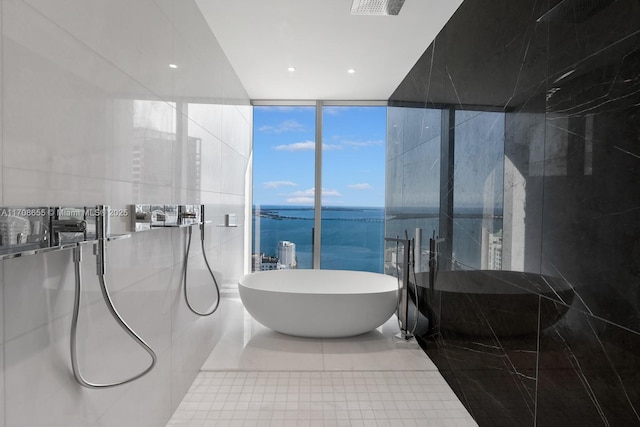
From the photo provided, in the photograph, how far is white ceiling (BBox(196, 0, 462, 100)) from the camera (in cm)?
291

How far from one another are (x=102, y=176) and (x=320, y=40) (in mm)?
2362

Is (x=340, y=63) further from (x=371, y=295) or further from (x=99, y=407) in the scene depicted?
(x=99, y=407)

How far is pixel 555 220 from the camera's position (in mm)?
1715

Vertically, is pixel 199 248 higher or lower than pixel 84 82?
lower

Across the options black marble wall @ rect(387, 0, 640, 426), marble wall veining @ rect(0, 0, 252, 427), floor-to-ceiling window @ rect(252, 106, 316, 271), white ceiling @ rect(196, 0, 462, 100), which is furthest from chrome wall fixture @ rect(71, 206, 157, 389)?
floor-to-ceiling window @ rect(252, 106, 316, 271)

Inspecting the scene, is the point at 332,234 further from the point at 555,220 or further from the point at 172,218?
the point at 555,220

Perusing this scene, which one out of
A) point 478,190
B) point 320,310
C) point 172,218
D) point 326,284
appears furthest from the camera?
point 326,284

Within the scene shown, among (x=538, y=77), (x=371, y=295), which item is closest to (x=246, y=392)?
(x=371, y=295)

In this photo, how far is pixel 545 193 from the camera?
5.87 feet

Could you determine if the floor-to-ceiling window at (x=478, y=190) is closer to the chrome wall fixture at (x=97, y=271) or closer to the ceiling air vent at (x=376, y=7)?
the ceiling air vent at (x=376, y=7)

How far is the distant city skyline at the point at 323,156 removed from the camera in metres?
5.43

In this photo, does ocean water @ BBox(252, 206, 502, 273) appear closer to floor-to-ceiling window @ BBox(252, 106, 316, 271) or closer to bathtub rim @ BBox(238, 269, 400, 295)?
floor-to-ceiling window @ BBox(252, 106, 316, 271)

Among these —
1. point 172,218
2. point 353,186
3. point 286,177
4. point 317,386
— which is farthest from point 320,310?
point 286,177

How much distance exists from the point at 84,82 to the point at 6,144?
461 mm
